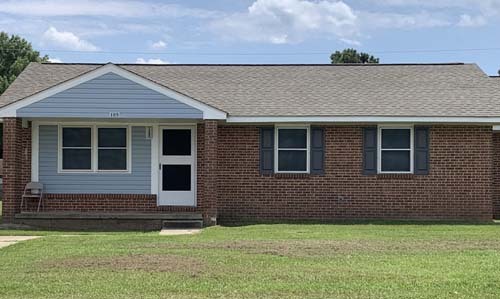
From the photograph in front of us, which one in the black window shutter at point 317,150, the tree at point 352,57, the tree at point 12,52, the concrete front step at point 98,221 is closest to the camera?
the concrete front step at point 98,221

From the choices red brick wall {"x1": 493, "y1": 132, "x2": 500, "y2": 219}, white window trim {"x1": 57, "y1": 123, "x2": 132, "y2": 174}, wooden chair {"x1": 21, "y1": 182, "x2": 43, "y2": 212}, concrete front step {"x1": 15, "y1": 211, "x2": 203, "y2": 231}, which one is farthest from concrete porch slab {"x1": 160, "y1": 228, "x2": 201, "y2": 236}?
red brick wall {"x1": 493, "y1": 132, "x2": 500, "y2": 219}

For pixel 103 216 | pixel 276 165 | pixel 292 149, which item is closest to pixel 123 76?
pixel 103 216

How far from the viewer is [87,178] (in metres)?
17.3

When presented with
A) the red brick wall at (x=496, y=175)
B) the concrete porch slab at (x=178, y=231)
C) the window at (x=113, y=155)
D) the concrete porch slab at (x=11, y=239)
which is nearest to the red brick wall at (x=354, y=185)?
the red brick wall at (x=496, y=175)

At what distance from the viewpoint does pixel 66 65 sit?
20.7 metres

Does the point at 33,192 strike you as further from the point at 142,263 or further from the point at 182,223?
the point at 142,263

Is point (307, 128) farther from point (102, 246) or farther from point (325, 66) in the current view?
point (102, 246)

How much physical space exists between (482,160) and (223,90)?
709cm

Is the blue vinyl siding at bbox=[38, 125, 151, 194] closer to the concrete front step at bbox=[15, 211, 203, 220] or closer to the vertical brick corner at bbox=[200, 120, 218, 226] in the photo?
the concrete front step at bbox=[15, 211, 203, 220]

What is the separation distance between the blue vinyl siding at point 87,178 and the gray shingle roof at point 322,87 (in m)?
1.40

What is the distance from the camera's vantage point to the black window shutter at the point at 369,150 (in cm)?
1728

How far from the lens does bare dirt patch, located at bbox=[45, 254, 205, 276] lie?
30.8 feet

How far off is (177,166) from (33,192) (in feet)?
12.0

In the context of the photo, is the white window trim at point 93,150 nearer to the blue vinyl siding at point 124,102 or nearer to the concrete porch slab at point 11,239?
the blue vinyl siding at point 124,102
